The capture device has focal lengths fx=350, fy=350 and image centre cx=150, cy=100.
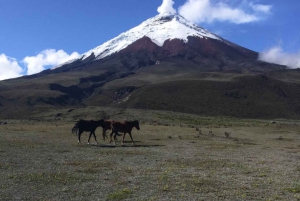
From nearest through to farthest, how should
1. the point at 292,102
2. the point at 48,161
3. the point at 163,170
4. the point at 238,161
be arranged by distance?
the point at 163,170
the point at 48,161
the point at 238,161
the point at 292,102

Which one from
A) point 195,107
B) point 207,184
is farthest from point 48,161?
point 195,107

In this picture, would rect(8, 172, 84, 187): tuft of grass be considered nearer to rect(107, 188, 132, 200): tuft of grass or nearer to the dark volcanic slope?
rect(107, 188, 132, 200): tuft of grass

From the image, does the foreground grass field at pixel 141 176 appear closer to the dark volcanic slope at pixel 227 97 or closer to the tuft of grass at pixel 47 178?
the tuft of grass at pixel 47 178

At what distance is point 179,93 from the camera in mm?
149375

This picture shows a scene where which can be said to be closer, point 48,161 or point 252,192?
point 252,192

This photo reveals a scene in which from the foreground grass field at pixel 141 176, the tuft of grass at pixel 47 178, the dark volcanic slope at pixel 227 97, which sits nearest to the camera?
the foreground grass field at pixel 141 176

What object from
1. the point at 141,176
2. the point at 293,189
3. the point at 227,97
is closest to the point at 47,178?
the point at 141,176

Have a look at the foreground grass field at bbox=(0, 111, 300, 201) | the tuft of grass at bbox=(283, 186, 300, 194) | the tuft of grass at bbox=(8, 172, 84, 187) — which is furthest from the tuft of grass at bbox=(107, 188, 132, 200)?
the tuft of grass at bbox=(283, 186, 300, 194)

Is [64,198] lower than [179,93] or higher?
lower

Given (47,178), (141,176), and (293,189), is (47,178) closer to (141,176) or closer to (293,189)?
(141,176)

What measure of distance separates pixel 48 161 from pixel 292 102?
13976cm

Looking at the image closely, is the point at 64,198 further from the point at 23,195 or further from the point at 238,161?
the point at 238,161

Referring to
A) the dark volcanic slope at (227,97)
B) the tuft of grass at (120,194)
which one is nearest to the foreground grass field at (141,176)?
the tuft of grass at (120,194)

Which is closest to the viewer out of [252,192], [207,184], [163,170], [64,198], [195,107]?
[64,198]
